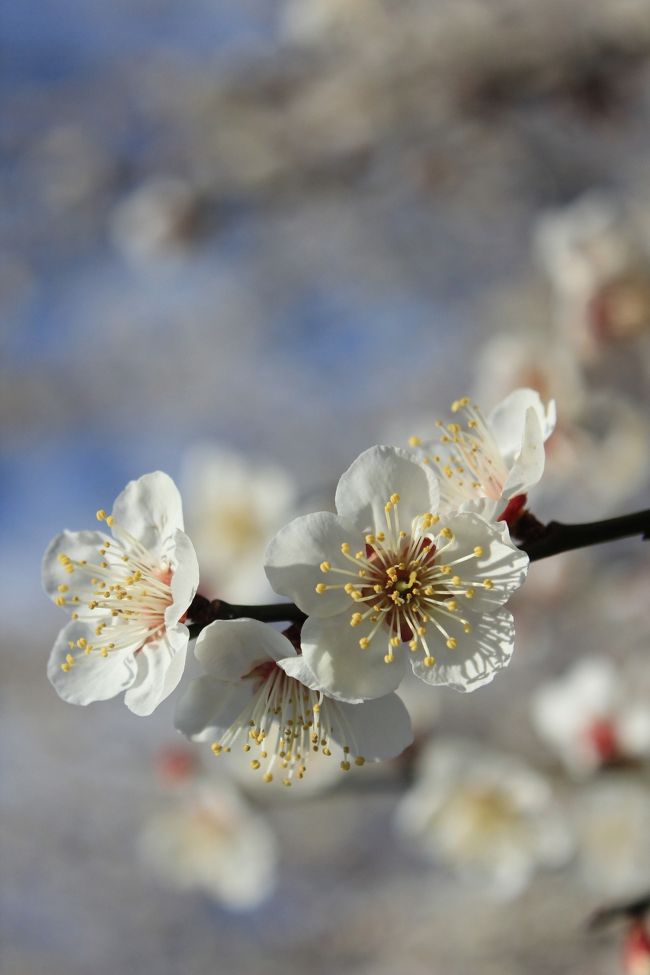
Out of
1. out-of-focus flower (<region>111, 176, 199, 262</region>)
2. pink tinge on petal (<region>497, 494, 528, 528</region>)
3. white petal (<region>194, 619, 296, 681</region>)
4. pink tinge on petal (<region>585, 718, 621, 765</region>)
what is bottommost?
white petal (<region>194, 619, 296, 681</region>)

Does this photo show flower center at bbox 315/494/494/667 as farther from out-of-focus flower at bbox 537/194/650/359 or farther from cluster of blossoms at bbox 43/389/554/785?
out-of-focus flower at bbox 537/194/650/359

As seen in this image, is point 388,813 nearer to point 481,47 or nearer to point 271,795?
point 271,795

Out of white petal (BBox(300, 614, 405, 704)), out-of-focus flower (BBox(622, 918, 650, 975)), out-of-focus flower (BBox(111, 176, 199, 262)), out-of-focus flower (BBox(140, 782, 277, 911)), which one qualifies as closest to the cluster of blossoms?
white petal (BBox(300, 614, 405, 704))

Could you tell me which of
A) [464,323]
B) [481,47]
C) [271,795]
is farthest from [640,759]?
[464,323]

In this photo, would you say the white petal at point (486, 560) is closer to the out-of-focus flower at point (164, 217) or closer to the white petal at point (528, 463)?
the white petal at point (528, 463)

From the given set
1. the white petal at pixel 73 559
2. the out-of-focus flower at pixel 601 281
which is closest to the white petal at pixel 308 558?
the white petal at pixel 73 559

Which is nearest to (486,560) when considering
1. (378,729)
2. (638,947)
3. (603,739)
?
(378,729)
